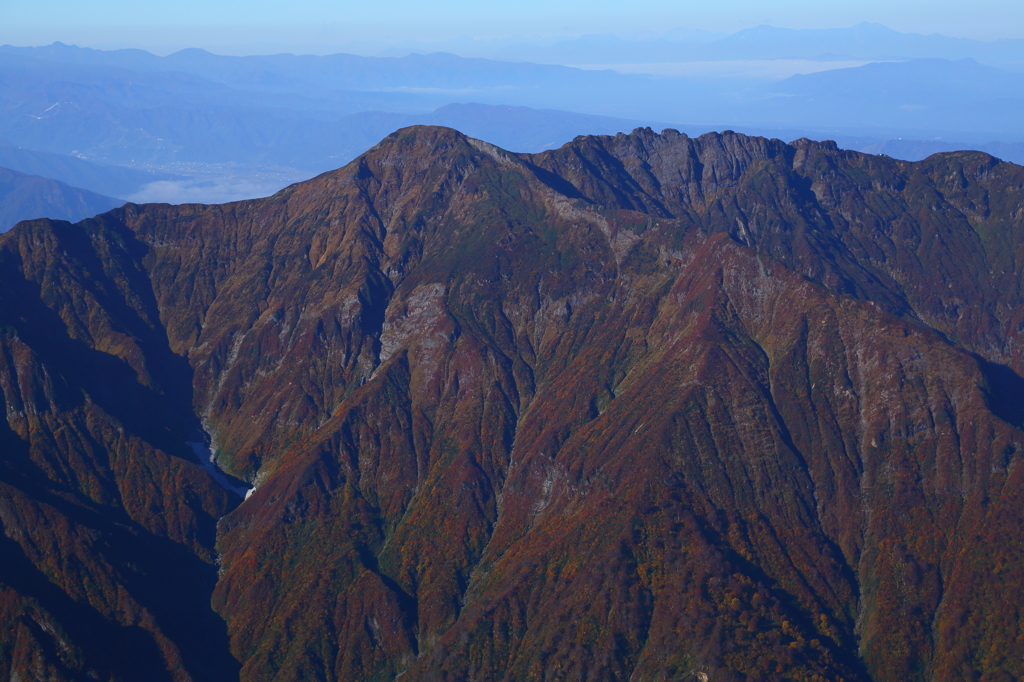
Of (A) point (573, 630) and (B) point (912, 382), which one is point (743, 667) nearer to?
(A) point (573, 630)

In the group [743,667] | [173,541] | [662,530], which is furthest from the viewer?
[173,541]

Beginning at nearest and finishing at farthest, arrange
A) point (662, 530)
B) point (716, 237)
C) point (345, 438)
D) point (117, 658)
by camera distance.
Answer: point (117, 658) → point (662, 530) → point (345, 438) → point (716, 237)

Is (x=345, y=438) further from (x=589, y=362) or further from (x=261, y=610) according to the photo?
(x=589, y=362)

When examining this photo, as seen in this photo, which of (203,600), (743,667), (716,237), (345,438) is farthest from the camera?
(716,237)

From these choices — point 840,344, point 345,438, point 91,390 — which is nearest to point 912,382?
point 840,344

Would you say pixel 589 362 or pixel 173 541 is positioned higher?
pixel 589 362

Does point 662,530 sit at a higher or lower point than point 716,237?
lower

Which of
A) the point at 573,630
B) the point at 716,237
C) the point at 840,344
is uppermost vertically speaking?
A: the point at 716,237

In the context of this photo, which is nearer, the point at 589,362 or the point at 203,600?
the point at 203,600

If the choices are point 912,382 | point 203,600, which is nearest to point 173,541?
point 203,600
